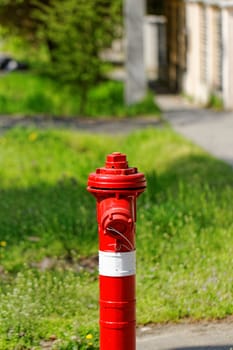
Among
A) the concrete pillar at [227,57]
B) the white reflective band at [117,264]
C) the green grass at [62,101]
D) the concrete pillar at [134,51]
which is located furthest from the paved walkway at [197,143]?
the white reflective band at [117,264]

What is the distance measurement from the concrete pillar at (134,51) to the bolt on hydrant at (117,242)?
1814 centimetres

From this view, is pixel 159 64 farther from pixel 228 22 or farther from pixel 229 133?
pixel 229 133

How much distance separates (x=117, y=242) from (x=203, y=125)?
15.2 metres

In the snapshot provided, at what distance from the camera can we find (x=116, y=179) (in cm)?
591

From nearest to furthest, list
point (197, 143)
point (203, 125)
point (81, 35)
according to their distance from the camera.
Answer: point (197, 143) → point (203, 125) → point (81, 35)

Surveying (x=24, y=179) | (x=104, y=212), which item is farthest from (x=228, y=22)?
(x=104, y=212)

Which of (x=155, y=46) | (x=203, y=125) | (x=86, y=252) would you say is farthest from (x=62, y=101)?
(x=86, y=252)

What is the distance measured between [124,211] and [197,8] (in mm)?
21153

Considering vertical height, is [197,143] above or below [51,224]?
below

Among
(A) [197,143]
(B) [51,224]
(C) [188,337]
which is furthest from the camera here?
(A) [197,143]

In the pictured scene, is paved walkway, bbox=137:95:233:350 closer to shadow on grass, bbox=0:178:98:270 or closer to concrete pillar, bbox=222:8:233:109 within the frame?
concrete pillar, bbox=222:8:233:109

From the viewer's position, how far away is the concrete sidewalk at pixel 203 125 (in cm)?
1755

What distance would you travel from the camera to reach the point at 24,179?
14594mm

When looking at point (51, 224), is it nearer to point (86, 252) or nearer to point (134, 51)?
point (86, 252)
